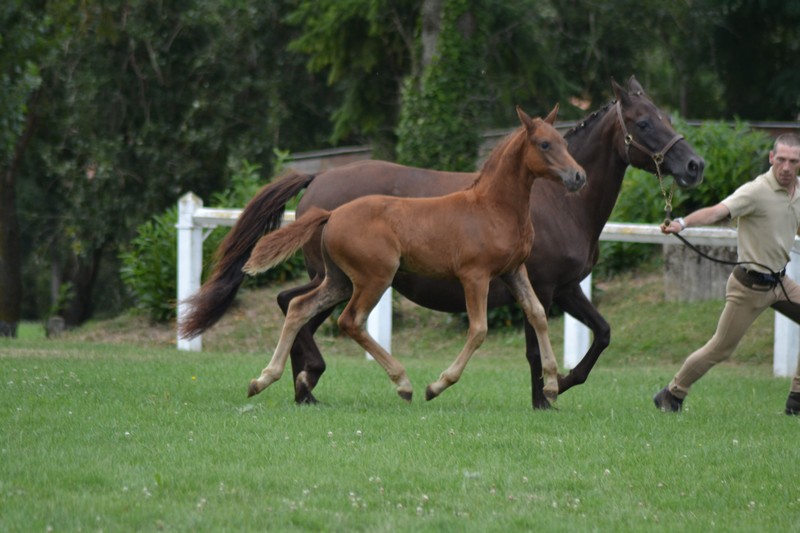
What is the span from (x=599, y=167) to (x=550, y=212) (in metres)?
0.58

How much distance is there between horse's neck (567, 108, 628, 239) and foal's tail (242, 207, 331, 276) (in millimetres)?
2093

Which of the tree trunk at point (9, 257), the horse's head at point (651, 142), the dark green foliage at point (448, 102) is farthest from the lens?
Result: the tree trunk at point (9, 257)

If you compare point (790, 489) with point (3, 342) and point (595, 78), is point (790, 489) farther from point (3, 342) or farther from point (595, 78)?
point (595, 78)

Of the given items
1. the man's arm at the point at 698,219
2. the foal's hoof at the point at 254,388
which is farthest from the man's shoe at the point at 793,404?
the foal's hoof at the point at 254,388

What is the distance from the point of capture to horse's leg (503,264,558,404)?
26.5 ft

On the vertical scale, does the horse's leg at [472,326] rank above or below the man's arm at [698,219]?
below

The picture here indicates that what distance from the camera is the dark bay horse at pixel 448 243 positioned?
8.03m

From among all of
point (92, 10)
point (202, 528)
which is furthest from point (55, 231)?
point (202, 528)

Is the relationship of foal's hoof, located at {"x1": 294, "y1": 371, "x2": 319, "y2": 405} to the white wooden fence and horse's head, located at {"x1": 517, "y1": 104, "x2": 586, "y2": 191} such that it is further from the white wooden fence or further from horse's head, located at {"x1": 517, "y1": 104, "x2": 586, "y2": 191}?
the white wooden fence

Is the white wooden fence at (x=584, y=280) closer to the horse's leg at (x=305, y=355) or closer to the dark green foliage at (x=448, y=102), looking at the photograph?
the horse's leg at (x=305, y=355)

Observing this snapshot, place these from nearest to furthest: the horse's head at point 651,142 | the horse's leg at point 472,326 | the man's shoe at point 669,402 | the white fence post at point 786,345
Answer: the horse's leg at point 472,326 < the horse's head at point 651,142 < the man's shoe at point 669,402 < the white fence post at point 786,345

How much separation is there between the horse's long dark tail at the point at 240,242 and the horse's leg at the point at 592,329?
236 cm

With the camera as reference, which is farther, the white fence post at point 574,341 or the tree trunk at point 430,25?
the tree trunk at point 430,25

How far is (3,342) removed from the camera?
47.1 feet
